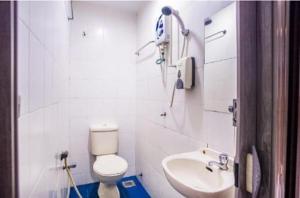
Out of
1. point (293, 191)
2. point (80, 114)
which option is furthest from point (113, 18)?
point (293, 191)

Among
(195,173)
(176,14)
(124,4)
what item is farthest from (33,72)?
(124,4)

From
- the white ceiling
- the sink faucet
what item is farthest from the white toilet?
the white ceiling

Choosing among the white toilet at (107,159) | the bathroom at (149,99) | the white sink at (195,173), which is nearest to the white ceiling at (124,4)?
the bathroom at (149,99)

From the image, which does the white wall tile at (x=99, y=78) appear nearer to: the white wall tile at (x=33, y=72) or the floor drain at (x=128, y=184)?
the floor drain at (x=128, y=184)

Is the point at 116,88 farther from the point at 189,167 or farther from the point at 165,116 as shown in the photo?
the point at 189,167

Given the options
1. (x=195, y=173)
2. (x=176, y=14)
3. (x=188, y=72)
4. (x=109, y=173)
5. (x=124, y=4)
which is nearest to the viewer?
(x=195, y=173)

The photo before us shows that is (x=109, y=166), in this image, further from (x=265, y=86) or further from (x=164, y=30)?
(x=265, y=86)

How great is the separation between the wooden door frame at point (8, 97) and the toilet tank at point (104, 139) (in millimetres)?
2072

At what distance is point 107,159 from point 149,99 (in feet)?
2.96

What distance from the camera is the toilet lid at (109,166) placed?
1.93 metres

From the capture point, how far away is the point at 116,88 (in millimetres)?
2598

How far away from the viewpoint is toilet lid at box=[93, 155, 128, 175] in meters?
1.93

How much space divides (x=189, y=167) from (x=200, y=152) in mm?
135

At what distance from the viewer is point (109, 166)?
2.05m
